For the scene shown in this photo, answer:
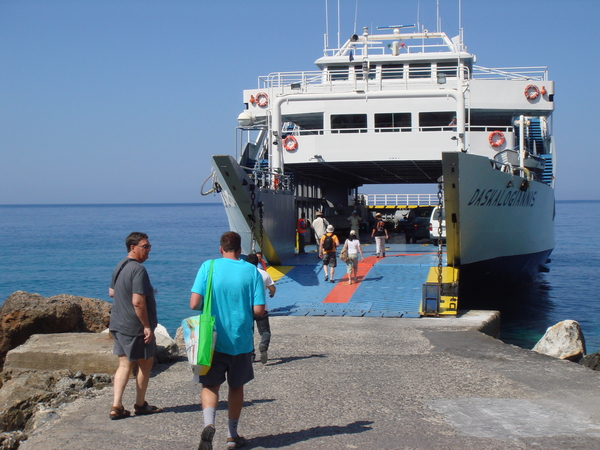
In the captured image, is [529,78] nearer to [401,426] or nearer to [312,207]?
[312,207]

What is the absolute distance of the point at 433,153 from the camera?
1783 centimetres

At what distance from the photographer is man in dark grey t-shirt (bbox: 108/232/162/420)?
5266 millimetres

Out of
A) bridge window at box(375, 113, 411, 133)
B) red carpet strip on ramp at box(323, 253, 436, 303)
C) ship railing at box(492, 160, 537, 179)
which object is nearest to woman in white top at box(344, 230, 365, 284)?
red carpet strip on ramp at box(323, 253, 436, 303)

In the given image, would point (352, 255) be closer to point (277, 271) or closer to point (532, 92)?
point (277, 271)

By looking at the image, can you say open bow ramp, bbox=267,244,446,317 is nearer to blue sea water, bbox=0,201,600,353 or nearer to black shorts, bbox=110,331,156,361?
blue sea water, bbox=0,201,600,353

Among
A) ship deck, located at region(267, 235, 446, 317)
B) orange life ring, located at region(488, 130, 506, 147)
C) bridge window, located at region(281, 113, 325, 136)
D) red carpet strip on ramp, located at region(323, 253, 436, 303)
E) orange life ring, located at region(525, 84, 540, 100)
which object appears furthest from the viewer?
bridge window, located at region(281, 113, 325, 136)

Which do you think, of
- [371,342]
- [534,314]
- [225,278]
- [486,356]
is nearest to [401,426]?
[225,278]

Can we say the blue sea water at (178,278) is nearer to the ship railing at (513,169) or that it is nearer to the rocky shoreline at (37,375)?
the ship railing at (513,169)

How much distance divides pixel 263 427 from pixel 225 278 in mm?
1458

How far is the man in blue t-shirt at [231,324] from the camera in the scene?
14.7 ft

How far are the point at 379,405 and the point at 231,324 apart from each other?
6.52 feet

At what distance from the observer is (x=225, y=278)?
14.8ft

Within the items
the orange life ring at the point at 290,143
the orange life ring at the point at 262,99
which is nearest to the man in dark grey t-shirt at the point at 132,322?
the orange life ring at the point at 290,143

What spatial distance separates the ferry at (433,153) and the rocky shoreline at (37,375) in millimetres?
4406
